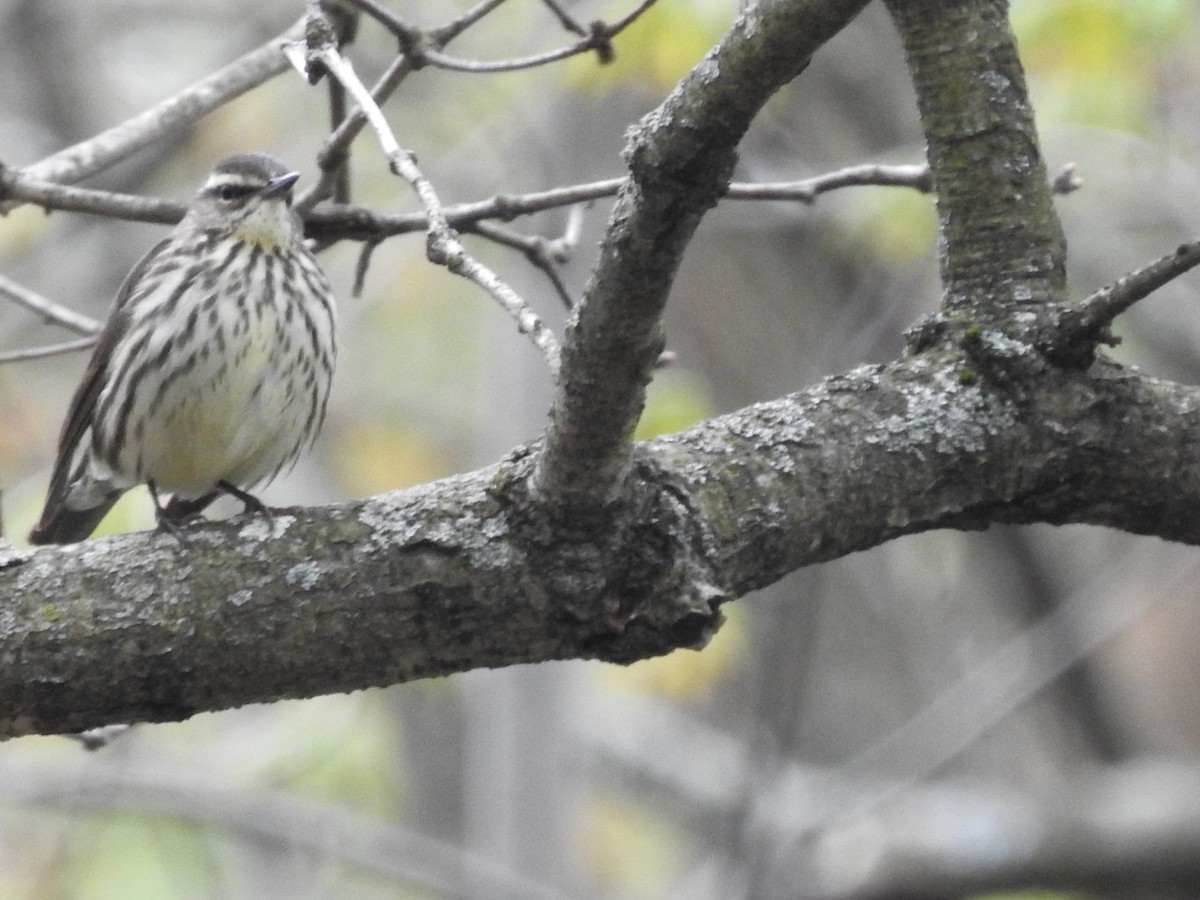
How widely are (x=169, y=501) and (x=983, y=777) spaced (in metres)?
6.47

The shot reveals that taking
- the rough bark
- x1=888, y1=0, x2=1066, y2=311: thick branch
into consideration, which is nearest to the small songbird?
the rough bark

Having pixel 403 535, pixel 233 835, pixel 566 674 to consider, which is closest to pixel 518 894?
pixel 566 674

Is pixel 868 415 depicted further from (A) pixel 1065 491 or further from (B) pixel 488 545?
(B) pixel 488 545

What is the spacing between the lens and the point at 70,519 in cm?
528

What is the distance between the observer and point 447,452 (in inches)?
533

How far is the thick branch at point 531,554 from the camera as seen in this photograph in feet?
9.71

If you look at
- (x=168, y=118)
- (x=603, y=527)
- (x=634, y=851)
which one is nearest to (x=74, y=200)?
(x=168, y=118)

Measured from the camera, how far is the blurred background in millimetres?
7723

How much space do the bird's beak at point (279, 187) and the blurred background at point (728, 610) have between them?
204 centimetres

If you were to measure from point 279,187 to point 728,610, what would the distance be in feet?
15.6

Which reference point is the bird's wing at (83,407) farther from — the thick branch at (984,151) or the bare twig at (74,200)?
the thick branch at (984,151)

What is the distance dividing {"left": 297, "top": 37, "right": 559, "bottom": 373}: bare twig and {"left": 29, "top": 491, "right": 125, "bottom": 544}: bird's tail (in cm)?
243

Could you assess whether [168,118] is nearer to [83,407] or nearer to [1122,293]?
[83,407]

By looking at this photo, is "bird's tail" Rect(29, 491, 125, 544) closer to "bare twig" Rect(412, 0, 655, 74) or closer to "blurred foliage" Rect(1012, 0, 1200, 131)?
"bare twig" Rect(412, 0, 655, 74)
